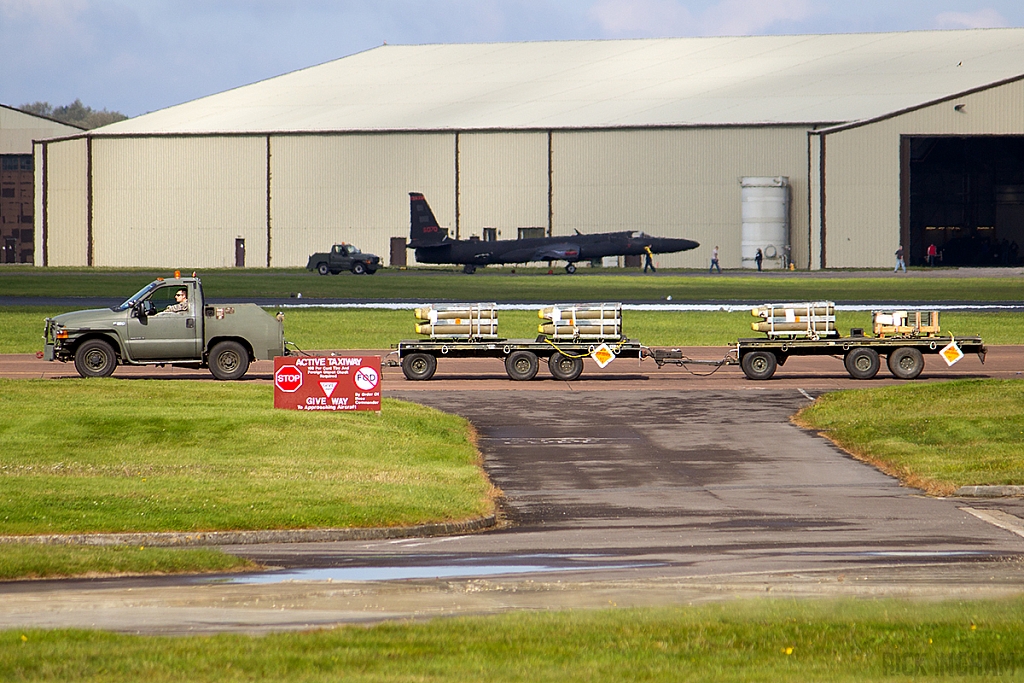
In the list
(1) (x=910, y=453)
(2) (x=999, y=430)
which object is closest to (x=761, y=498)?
(1) (x=910, y=453)

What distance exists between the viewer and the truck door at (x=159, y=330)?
30.4 meters

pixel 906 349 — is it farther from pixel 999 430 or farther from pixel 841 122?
pixel 841 122

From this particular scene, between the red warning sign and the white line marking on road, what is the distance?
9.67 meters

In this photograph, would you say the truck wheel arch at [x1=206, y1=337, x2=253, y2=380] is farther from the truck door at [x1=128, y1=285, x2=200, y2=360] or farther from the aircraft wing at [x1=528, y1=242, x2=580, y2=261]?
the aircraft wing at [x1=528, y1=242, x2=580, y2=261]

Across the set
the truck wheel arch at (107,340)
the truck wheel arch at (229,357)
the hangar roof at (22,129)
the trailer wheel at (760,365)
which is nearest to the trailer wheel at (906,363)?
Answer: the trailer wheel at (760,365)

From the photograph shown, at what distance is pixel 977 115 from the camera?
81750mm

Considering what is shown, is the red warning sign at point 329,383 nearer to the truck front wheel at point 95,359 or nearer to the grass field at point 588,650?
the truck front wheel at point 95,359

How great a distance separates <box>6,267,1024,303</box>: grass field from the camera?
199 ft

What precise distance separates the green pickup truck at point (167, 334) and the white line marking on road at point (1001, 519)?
18.0 meters

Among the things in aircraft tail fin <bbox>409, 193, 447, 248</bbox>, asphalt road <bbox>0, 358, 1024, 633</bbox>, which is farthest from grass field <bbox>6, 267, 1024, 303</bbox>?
asphalt road <bbox>0, 358, 1024, 633</bbox>

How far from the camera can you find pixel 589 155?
300ft

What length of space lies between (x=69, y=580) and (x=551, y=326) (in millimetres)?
20791

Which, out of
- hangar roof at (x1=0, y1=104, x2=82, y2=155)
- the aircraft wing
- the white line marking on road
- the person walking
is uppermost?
hangar roof at (x1=0, y1=104, x2=82, y2=155)

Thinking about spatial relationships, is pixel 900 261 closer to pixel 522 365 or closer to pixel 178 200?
pixel 178 200
